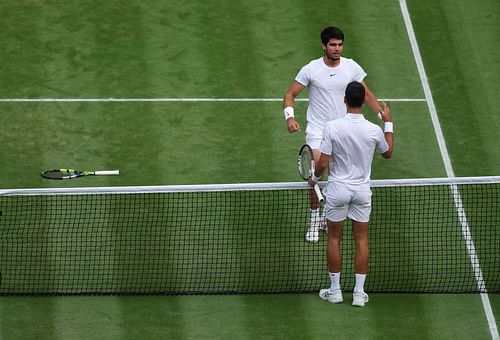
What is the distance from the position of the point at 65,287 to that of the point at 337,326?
3.21 m

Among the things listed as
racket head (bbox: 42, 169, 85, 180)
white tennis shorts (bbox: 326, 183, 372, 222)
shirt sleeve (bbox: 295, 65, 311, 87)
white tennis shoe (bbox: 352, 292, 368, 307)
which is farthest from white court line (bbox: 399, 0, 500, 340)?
racket head (bbox: 42, 169, 85, 180)

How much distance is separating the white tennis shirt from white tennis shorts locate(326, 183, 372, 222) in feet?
5.26

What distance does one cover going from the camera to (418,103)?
1923 cm

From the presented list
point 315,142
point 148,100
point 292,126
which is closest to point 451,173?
point 315,142

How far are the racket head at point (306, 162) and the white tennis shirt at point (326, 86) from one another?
58 centimetres

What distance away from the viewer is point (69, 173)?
16.7m

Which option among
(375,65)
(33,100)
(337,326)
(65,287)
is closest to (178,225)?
(65,287)

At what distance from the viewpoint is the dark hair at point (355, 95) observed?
545 inches

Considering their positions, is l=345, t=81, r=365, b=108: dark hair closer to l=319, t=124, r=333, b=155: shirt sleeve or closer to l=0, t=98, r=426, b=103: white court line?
l=319, t=124, r=333, b=155: shirt sleeve

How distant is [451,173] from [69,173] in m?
5.22

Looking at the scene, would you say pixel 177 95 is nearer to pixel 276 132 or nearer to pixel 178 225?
pixel 276 132

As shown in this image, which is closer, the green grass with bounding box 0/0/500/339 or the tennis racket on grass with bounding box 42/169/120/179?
the green grass with bounding box 0/0/500/339

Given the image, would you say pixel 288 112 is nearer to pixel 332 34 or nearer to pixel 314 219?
pixel 332 34

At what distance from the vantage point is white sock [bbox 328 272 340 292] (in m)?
14.3
